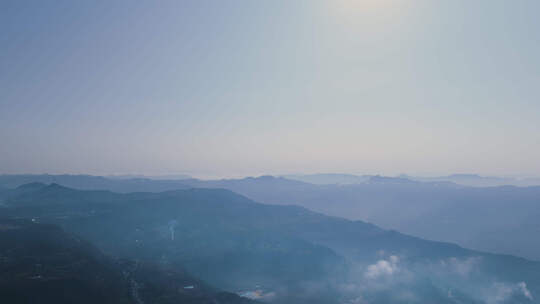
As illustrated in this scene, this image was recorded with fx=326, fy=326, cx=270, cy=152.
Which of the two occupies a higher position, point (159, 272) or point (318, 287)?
point (159, 272)

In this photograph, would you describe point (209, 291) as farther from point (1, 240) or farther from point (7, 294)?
point (1, 240)

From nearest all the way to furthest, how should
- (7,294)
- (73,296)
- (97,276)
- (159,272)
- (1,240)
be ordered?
(7,294) → (73,296) → (97,276) → (159,272) → (1,240)

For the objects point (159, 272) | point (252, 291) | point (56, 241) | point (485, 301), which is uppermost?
point (56, 241)

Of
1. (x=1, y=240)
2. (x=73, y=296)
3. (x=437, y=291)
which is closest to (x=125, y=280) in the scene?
(x=73, y=296)

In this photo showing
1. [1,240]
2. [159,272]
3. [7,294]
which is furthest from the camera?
[1,240]

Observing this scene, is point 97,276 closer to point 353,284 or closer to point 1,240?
point 1,240

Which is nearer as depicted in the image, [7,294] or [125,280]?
[7,294]

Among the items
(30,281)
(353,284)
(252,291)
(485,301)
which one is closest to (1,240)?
(30,281)
